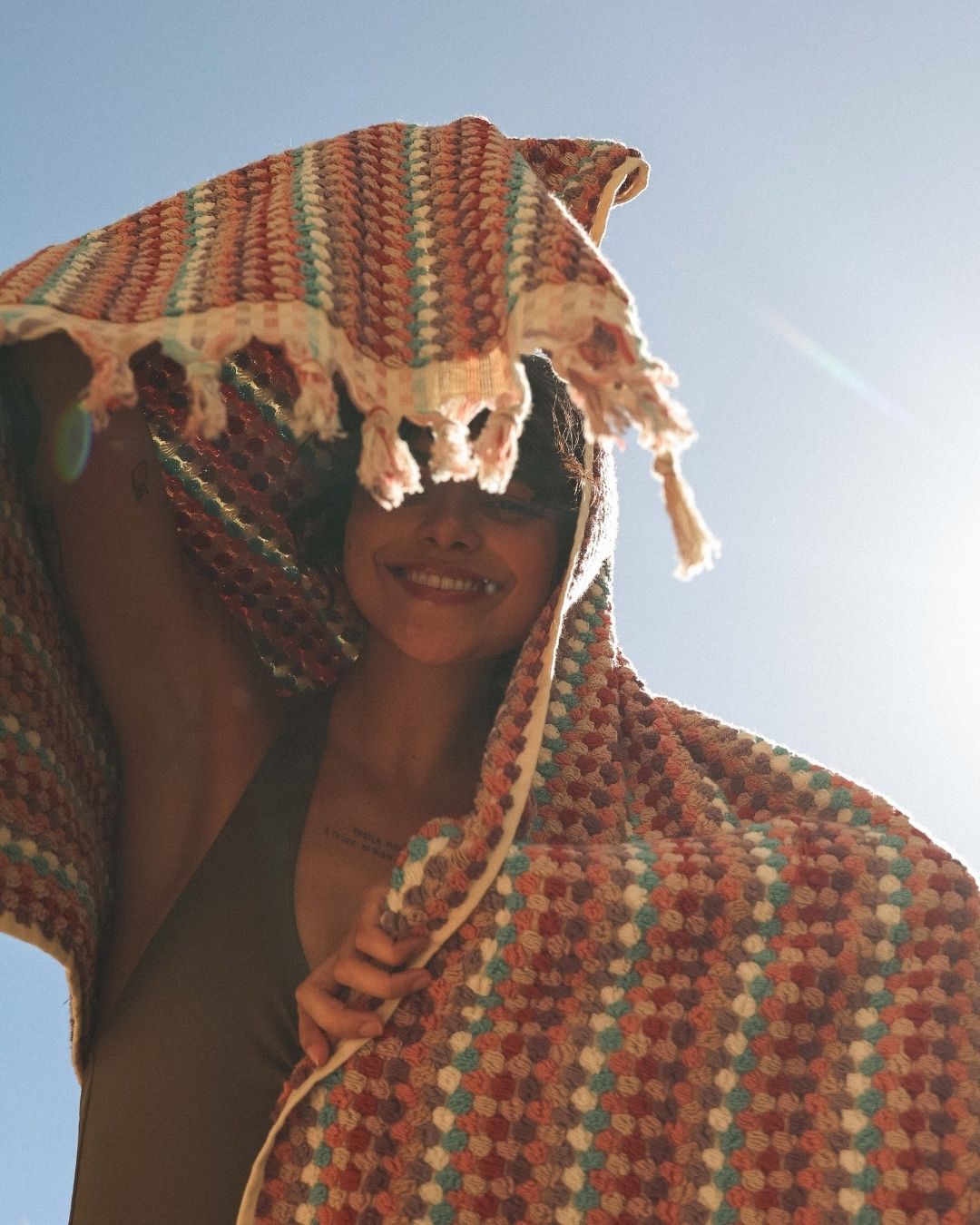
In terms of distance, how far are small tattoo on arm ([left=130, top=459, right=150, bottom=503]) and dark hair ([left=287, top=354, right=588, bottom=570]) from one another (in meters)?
0.19

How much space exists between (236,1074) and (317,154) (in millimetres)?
842

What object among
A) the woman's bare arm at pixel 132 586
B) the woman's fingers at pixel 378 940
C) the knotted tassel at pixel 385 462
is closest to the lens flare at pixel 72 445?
the woman's bare arm at pixel 132 586

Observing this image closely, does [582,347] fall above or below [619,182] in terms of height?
below

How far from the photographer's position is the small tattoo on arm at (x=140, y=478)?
4.23 feet

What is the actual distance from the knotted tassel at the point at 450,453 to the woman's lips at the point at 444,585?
0.41m

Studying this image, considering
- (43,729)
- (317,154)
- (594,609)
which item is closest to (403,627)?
(594,609)

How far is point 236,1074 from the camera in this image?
1.14 m

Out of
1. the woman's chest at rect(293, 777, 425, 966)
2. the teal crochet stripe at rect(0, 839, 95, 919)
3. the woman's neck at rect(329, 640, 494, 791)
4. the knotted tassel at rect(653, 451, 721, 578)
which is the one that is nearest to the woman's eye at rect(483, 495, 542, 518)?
the woman's neck at rect(329, 640, 494, 791)

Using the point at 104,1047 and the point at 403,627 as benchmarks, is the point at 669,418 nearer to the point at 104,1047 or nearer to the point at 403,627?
the point at 403,627

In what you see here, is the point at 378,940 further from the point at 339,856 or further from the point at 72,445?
the point at 72,445

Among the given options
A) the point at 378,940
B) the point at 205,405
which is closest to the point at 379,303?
the point at 205,405

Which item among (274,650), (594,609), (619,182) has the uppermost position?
(619,182)

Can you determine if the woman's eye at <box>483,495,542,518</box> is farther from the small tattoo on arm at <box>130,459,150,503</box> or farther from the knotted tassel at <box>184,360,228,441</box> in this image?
the knotted tassel at <box>184,360,228,441</box>

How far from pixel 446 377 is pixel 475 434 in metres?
0.32
